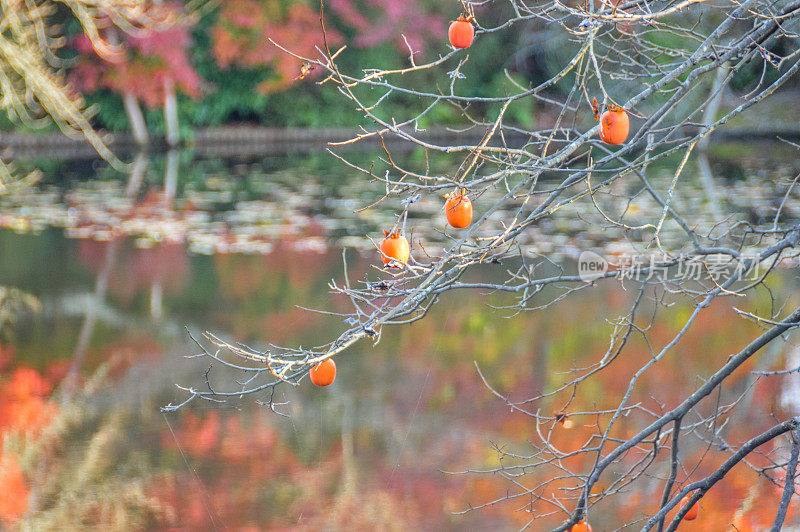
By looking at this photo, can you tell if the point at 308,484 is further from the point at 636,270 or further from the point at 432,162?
the point at 432,162

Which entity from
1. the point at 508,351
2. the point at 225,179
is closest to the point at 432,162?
the point at 225,179

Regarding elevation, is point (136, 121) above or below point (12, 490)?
above

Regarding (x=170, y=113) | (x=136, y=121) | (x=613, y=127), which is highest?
(x=170, y=113)

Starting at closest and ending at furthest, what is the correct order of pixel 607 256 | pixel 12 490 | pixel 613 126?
pixel 613 126
pixel 12 490
pixel 607 256

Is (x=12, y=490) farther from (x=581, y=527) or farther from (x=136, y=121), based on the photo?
(x=136, y=121)

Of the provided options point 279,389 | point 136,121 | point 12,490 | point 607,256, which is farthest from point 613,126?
point 136,121

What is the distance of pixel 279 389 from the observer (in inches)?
219

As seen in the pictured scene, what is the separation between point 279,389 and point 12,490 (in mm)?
1747

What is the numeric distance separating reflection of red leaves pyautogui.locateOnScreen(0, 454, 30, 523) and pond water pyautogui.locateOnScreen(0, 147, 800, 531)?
0.04 ft

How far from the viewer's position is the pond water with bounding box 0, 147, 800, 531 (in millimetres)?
4062

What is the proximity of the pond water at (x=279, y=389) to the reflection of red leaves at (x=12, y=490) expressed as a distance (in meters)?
0.01

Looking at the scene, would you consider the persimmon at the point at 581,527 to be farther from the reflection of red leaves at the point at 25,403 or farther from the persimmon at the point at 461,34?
the reflection of red leaves at the point at 25,403

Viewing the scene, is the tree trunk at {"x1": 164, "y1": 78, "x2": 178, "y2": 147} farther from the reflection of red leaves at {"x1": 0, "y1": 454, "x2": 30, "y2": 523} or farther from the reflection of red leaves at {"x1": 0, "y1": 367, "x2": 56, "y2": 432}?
the reflection of red leaves at {"x1": 0, "y1": 454, "x2": 30, "y2": 523}

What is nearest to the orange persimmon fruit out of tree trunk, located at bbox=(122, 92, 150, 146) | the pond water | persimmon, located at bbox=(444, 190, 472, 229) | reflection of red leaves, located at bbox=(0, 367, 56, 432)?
persimmon, located at bbox=(444, 190, 472, 229)
